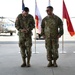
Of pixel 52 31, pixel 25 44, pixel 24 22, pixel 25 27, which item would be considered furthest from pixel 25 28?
pixel 52 31

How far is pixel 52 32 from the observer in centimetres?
837

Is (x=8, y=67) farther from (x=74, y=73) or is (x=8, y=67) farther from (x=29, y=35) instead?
(x=74, y=73)

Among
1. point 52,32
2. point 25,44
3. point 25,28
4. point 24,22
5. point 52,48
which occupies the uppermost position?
point 24,22

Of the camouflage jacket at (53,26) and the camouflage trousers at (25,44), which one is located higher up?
the camouflage jacket at (53,26)

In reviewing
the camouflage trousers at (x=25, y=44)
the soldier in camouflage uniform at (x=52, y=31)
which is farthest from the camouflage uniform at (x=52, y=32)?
the camouflage trousers at (x=25, y=44)

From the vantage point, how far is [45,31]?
333 inches

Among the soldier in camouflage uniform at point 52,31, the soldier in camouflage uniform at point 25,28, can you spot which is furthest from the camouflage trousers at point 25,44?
the soldier in camouflage uniform at point 52,31

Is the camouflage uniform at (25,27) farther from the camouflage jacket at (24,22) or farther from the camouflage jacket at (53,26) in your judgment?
the camouflage jacket at (53,26)

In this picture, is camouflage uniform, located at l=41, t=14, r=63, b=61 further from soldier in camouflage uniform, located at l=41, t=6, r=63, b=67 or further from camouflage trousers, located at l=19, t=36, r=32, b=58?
camouflage trousers, located at l=19, t=36, r=32, b=58

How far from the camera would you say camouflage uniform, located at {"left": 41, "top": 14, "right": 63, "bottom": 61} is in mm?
8359

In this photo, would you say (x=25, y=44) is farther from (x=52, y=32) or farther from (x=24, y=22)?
(x=52, y=32)

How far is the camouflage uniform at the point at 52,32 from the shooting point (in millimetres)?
8359

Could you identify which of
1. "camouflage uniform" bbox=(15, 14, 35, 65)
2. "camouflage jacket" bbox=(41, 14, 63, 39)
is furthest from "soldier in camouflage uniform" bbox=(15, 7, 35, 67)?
"camouflage jacket" bbox=(41, 14, 63, 39)

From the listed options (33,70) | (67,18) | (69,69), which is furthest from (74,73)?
(67,18)
